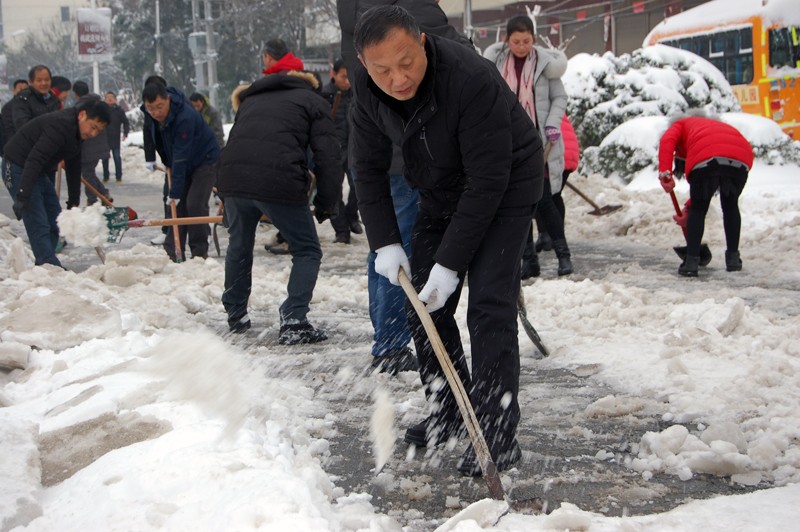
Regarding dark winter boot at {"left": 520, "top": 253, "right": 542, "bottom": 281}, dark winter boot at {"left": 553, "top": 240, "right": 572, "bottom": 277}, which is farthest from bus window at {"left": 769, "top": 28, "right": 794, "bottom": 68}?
dark winter boot at {"left": 520, "top": 253, "right": 542, "bottom": 281}

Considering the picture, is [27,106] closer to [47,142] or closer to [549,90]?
[47,142]

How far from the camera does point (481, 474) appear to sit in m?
3.33

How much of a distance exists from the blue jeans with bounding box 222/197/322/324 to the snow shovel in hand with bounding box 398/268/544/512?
2328 millimetres

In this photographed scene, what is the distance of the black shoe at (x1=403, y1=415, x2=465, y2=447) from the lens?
363 cm

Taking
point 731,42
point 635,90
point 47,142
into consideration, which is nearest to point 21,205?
point 47,142

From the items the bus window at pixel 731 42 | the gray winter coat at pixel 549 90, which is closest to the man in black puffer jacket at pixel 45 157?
the gray winter coat at pixel 549 90

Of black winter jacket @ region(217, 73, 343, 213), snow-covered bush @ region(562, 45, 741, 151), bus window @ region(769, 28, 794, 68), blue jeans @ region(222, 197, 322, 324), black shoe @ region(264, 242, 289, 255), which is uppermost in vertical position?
bus window @ region(769, 28, 794, 68)

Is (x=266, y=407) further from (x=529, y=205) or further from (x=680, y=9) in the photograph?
(x=680, y=9)

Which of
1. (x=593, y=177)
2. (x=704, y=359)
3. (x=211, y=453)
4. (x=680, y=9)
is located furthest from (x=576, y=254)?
(x=680, y=9)

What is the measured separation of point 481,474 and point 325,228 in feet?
26.8

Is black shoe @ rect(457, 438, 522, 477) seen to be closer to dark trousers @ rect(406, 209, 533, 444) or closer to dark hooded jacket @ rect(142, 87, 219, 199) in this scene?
dark trousers @ rect(406, 209, 533, 444)

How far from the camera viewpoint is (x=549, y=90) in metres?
7.37

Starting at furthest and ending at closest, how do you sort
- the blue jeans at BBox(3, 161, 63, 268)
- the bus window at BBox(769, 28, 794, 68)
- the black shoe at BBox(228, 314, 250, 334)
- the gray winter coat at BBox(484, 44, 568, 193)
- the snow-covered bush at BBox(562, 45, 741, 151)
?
the bus window at BBox(769, 28, 794, 68) < the snow-covered bush at BBox(562, 45, 741, 151) < the blue jeans at BBox(3, 161, 63, 268) < the gray winter coat at BBox(484, 44, 568, 193) < the black shoe at BBox(228, 314, 250, 334)

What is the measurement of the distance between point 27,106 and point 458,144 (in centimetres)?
868
